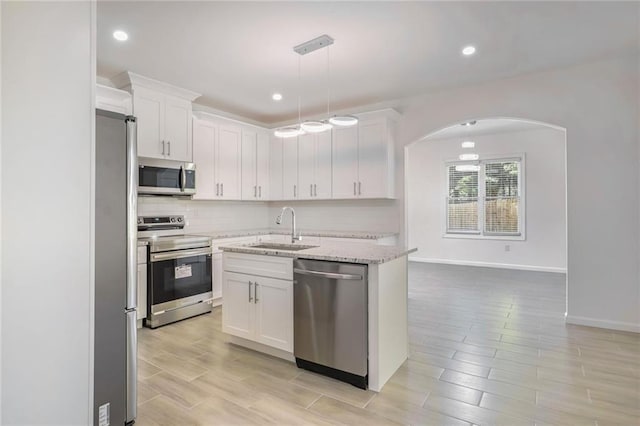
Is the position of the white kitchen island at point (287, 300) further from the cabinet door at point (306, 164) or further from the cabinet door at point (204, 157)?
the cabinet door at point (306, 164)

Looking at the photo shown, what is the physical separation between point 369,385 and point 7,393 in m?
1.96

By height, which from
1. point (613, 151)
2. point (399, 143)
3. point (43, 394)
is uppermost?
point (399, 143)

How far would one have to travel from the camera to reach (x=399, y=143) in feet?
15.9

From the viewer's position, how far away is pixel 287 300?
2.73 meters

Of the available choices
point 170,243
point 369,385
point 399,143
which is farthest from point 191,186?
point 369,385

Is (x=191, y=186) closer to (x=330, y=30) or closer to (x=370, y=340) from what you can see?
(x=330, y=30)

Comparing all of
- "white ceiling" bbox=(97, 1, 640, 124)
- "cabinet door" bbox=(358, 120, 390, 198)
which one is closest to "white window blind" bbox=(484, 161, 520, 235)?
"white ceiling" bbox=(97, 1, 640, 124)

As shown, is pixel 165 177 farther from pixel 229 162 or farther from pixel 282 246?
pixel 282 246

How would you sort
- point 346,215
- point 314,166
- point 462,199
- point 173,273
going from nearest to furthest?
point 173,273
point 314,166
point 346,215
point 462,199

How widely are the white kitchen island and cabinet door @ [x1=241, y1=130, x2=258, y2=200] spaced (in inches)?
92.7

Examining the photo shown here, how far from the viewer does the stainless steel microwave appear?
3887 mm

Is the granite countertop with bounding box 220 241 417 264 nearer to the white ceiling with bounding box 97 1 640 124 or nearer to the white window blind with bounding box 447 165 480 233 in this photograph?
the white ceiling with bounding box 97 1 640 124

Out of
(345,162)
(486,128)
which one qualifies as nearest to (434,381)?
(345,162)

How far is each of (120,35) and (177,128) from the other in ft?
4.55
